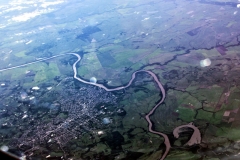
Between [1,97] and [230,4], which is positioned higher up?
[230,4]

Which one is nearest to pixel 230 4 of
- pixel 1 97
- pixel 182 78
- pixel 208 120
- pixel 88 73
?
pixel 182 78

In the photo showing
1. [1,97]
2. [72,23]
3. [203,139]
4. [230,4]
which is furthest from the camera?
[72,23]

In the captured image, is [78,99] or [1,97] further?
[1,97]

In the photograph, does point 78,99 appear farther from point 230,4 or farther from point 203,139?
point 230,4

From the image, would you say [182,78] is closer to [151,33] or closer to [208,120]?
[208,120]

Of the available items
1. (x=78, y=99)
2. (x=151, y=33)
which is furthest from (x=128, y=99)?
(x=151, y=33)

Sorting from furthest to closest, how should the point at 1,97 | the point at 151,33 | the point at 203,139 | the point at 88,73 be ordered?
the point at 151,33
the point at 88,73
the point at 1,97
the point at 203,139

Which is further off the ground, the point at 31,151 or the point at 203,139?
the point at 203,139

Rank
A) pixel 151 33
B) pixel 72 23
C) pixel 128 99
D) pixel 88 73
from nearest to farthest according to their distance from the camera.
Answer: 1. pixel 128 99
2. pixel 88 73
3. pixel 151 33
4. pixel 72 23

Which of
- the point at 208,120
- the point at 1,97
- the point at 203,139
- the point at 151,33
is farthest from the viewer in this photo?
the point at 151,33
